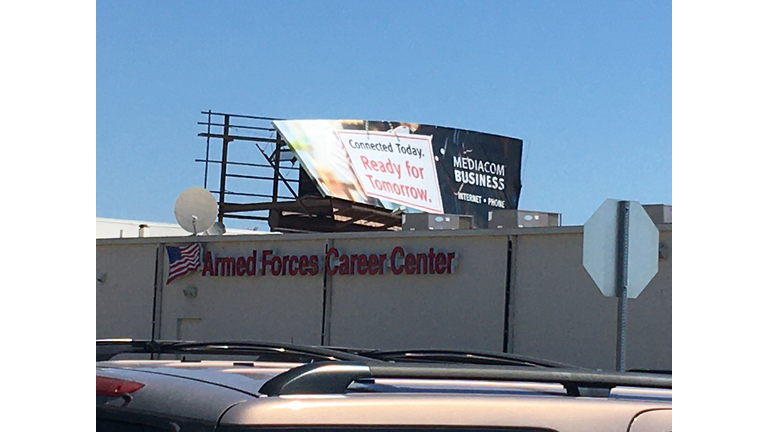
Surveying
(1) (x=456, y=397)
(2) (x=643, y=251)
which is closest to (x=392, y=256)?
(2) (x=643, y=251)

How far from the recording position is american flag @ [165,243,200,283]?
2408 cm

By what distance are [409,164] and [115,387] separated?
114ft

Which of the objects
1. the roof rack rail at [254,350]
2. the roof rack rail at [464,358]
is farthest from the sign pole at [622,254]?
the roof rack rail at [254,350]

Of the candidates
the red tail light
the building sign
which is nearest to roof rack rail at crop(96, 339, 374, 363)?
the red tail light

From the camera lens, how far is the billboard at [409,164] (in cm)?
3350

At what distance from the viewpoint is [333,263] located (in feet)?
71.6

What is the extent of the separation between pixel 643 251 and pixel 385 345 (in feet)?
41.8

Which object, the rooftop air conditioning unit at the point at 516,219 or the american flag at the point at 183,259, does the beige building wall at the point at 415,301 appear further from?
the rooftop air conditioning unit at the point at 516,219

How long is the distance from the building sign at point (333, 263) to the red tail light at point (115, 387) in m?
17.8

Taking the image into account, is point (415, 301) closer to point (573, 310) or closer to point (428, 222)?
point (428, 222)

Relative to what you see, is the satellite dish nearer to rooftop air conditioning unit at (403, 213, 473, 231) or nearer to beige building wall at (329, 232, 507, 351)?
beige building wall at (329, 232, 507, 351)

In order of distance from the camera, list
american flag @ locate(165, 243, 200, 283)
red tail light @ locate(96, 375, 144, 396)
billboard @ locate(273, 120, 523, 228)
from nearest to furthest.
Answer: red tail light @ locate(96, 375, 144, 396) → american flag @ locate(165, 243, 200, 283) → billboard @ locate(273, 120, 523, 228)

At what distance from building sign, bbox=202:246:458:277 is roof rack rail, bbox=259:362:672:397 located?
1746 centimetres
